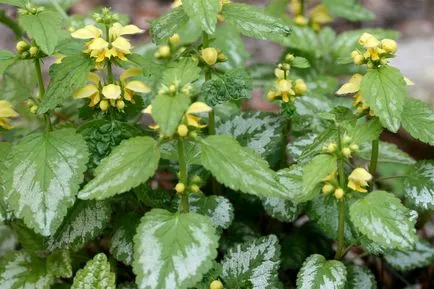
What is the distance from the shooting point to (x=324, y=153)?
1707 millimetres

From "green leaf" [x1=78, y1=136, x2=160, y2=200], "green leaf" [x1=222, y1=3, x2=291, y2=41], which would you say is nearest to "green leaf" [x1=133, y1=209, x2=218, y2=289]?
"green leaf" [x1=78, y1=136, x2=160, y2=200]

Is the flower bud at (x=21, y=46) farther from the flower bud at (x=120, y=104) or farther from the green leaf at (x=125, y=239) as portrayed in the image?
the green leaf at (x=125, y=239)

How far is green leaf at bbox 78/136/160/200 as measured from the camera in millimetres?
1566

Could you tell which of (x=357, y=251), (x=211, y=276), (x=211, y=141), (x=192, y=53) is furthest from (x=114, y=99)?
(x=357, y=251)

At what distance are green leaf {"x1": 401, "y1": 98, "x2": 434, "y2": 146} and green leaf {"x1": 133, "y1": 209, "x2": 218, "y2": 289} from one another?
615 mm

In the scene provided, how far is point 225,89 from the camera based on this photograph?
1.86 m

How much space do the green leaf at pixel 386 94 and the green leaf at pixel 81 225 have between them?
0.81 m

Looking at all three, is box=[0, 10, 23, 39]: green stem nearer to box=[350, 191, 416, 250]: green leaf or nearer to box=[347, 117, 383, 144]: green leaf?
box=[347, 117, 383, 144]: green leaf

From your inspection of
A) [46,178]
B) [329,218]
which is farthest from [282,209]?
[46,178]

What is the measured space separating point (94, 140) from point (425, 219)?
131cm

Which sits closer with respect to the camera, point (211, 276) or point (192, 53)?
point (211, 276)

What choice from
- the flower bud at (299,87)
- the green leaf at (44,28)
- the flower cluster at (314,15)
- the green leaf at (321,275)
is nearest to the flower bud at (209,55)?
the flower bud at (299,87)

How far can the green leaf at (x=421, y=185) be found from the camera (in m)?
1.90

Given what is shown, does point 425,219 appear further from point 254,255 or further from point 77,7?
point 77,7
